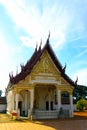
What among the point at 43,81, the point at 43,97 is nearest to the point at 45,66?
the point at 43,81

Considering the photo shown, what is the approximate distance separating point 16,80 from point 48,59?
4477 millimetres

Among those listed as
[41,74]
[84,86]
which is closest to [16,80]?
[41,74]

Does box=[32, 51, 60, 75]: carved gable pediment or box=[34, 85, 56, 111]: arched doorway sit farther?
box=[34, 85, 56, 111]: arched doorway

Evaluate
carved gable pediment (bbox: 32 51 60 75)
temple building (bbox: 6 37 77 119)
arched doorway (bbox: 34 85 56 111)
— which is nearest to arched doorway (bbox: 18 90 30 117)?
temple building (bbox: 6 37 77 119)

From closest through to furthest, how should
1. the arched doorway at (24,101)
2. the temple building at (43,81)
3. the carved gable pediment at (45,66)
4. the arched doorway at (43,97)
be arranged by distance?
the temple building at (43,81), the carved gable pediment at (45,66), the arched doorway at (24,101), the arched doorway at (43,97)

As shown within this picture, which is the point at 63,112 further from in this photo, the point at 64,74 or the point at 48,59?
the point at 48,59

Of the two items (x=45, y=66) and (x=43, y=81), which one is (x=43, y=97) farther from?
(x=45, y=66)

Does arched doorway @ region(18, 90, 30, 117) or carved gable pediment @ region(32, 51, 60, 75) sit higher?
carved gable pediment @ region(32, 51, 60, 75)

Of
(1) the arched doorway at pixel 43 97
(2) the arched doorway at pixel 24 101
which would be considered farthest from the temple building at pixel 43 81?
(1) the arched doorway at pixel 43 97

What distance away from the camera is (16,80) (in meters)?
23.9

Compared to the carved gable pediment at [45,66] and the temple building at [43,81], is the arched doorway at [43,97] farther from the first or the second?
the carved gable pediment at [45,66]

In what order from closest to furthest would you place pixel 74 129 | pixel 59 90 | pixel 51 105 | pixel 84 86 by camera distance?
1. pixel 74 129
2. pixel 59 90
3. pixel 51 105
4. pixel 84 86

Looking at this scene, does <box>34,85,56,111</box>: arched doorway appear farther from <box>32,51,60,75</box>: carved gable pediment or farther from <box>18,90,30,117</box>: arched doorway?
<box>32,51,60,75</box>: carved gable pediment

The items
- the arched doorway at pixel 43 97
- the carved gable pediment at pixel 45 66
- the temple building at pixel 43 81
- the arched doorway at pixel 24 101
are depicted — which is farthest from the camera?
the arched doorway at pixel 43 97
